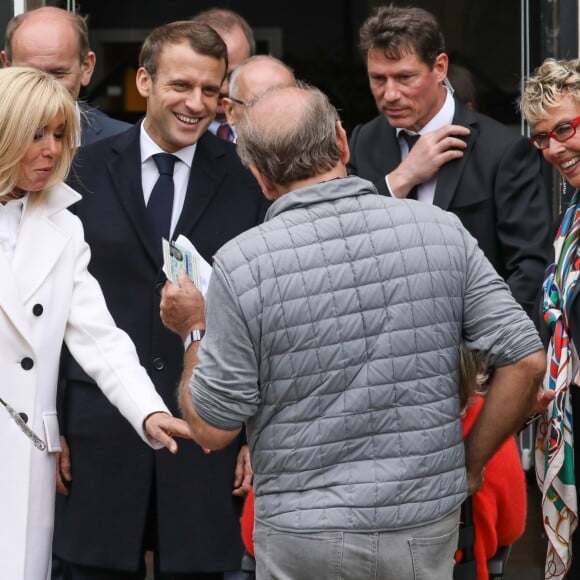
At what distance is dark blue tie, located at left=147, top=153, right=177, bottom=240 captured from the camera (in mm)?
4087

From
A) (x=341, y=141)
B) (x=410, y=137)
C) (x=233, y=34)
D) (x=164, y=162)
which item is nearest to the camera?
(x=341, y=141)

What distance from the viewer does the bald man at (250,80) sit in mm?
4957

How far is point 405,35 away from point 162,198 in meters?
0.98

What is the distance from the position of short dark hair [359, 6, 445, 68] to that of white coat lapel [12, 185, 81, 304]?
47.6 inches

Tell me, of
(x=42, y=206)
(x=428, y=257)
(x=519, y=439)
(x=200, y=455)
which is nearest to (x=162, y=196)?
(x=42, y=206)

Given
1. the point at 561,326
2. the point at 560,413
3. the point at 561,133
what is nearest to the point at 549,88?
the point at 561,133

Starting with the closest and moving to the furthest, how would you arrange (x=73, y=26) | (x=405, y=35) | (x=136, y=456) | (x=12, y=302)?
(x=12, y=302) → (x=136, y=456) → (x=405, y=35) → (x=73, y=26)

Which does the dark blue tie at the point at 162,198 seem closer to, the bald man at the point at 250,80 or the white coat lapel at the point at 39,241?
the white coat lapel at the point at 39,241

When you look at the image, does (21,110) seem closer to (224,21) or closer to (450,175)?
(450,175)

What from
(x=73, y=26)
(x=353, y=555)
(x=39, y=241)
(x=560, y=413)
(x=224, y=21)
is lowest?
(x=353, y=555)

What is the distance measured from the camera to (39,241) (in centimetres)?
368

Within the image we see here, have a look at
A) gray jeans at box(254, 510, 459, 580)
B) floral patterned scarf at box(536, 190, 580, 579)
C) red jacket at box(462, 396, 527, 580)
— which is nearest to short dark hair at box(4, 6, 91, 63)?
floral patterned scarf at box(536, 190, 580, 579)

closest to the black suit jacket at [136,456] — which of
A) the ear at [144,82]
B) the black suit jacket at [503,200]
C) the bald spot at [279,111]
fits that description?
the ear at [144,82]

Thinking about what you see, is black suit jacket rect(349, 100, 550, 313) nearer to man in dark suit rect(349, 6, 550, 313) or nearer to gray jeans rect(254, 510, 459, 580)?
man in dark suit rect(349, 6, 550, 313)
